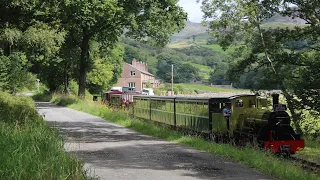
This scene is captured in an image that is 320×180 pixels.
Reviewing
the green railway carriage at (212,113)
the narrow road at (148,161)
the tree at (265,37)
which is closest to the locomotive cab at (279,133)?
the green railway carriage at (212,113)

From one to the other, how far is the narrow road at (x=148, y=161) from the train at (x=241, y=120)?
2.32 meters

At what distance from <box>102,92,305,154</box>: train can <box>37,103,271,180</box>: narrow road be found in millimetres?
2316

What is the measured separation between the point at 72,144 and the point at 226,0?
1114cm

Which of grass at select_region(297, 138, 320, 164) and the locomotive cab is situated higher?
the locomotive cab

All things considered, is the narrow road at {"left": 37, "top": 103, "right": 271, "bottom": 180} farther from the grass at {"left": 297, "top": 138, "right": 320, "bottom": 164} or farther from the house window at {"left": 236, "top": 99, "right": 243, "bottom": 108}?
the grass at {"left": 297, "top": 138, "right": 320, "bottom": 164}

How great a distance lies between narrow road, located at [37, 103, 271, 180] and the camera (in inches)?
332

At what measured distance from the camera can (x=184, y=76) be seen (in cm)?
17388

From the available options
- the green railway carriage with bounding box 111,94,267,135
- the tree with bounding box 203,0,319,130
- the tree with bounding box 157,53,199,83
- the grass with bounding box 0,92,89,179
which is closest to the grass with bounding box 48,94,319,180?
the green railway carriage with bounding box 111,94,267,135

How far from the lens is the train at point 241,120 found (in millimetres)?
12906

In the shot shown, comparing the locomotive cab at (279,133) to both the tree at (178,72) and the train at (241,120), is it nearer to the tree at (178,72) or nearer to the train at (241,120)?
the train at (241,120)

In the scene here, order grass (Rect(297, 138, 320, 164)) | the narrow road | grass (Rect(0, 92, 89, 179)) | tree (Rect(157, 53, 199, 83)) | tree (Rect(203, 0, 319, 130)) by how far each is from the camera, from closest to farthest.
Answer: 1. grass (Rect(0, 92, 89, 179))
2. the narrow road
3. grass (Rect(297, 138, 320, 164))
4. tree (Rect(203, 0, 319, 130))
5. tree (Rect(157, 53, 199, 83))

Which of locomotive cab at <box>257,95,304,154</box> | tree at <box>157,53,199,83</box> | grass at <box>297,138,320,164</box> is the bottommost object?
grass at <box>297,138,320,164</box>

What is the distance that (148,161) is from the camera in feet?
32.9

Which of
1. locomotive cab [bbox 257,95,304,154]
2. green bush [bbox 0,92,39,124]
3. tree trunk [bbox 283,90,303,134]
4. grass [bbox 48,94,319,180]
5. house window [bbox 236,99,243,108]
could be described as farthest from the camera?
tree trunk [bbox 283,90,303,134]
